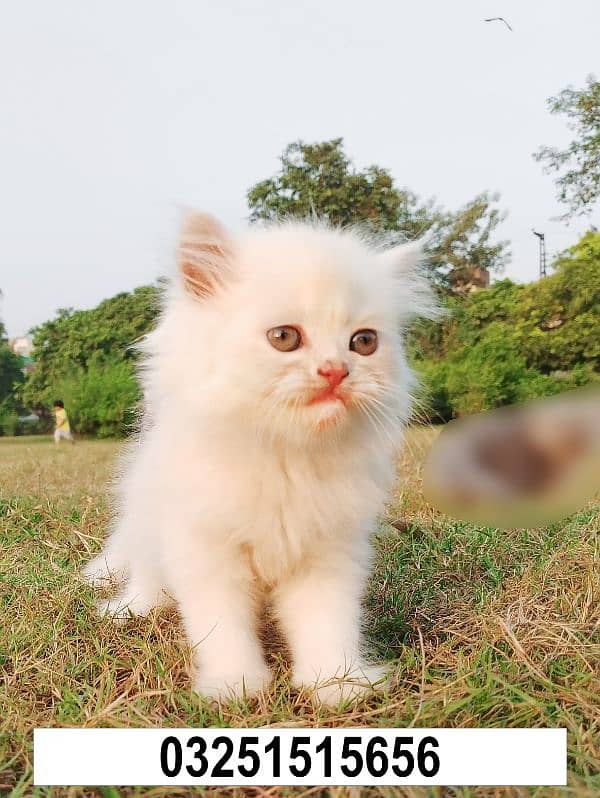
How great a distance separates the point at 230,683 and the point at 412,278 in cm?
100

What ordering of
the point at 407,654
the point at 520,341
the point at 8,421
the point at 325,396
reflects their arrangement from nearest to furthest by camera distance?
the point at 325,396, the point at 407,654, the point at 8,421, the point at 520,341

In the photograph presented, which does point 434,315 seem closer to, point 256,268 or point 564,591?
point 256,268

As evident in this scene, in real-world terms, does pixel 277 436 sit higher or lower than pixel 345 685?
higher

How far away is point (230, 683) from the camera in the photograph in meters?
1.39

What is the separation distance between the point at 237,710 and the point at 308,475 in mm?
468

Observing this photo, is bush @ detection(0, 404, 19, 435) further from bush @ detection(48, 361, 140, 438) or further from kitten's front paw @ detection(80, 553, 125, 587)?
kitten's front paw @ detection(80, 553, 125, 587)

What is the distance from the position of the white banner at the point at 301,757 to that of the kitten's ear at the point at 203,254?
2.87 feet

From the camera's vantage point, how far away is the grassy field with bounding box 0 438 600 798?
4.24ft

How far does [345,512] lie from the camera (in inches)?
57.8

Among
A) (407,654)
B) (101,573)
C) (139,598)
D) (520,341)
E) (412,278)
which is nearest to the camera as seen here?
(407,654)

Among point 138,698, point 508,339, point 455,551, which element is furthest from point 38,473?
point 508,339

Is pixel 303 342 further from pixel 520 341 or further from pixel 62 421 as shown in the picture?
pixel 520 341

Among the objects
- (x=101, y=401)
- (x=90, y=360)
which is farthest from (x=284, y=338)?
(x=90, y=360)

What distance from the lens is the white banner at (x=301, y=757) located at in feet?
3.77
